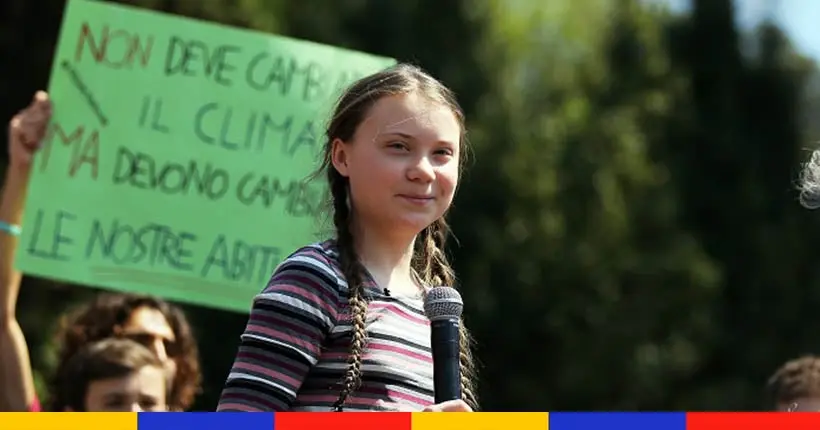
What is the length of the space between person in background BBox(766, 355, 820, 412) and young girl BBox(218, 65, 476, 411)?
1825 millimetres

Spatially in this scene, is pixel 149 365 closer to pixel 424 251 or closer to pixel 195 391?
pixel 195 391

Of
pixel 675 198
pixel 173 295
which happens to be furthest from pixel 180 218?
pixel 675 198

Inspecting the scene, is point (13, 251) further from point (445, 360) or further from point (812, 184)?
point (445, 360)

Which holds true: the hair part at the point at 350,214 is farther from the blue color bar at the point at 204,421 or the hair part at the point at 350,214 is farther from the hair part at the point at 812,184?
the hair part at the point at 812,184

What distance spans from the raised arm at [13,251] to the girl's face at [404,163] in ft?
7.54

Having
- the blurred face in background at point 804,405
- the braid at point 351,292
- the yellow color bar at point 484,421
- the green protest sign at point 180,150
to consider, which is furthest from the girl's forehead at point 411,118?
the green protest sign at point 180,150

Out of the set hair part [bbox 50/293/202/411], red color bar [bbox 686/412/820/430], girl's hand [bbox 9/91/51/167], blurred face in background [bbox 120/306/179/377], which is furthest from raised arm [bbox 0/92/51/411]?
red color bar [bbox 686/412/820/430]

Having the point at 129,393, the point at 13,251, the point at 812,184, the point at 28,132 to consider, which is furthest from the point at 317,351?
the point at 28,132

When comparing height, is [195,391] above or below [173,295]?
below

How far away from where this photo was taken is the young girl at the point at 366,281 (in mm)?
2361

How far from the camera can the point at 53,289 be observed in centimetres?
1272

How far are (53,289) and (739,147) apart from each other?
849 cm

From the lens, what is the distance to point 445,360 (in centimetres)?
223

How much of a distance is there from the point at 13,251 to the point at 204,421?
3119 millimetres
